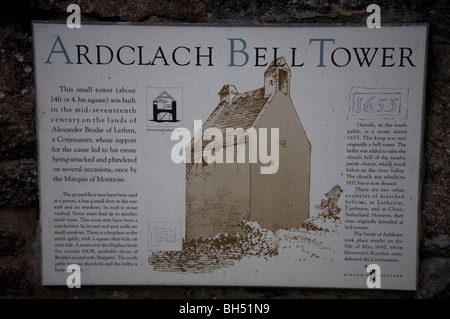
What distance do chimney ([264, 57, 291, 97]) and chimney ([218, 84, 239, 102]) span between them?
0.12 metres

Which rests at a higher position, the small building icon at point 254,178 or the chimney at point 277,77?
the chimney at point 277,77

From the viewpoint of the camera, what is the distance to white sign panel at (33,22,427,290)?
38.5 inches

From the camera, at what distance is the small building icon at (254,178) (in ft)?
3.26

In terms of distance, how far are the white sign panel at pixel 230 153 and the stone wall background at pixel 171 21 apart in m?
0.05

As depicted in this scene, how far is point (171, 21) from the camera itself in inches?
38.7

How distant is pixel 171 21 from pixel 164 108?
0.33 meters

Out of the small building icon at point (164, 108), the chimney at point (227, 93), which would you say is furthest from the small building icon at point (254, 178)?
the small building icon at point (164, 108)

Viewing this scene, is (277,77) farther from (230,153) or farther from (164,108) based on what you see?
(164,108)

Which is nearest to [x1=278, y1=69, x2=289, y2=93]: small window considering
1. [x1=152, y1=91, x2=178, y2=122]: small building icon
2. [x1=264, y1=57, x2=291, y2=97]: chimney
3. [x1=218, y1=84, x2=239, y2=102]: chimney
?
[x1=264, y1=57, x2=291, y2=97]: chimney

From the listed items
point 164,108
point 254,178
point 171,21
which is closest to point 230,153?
point 254,178

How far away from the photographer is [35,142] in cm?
101

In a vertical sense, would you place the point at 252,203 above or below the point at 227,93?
below

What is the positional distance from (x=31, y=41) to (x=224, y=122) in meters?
0.78

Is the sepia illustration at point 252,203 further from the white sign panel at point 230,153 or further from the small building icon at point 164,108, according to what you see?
the small building icon at point 164,108
